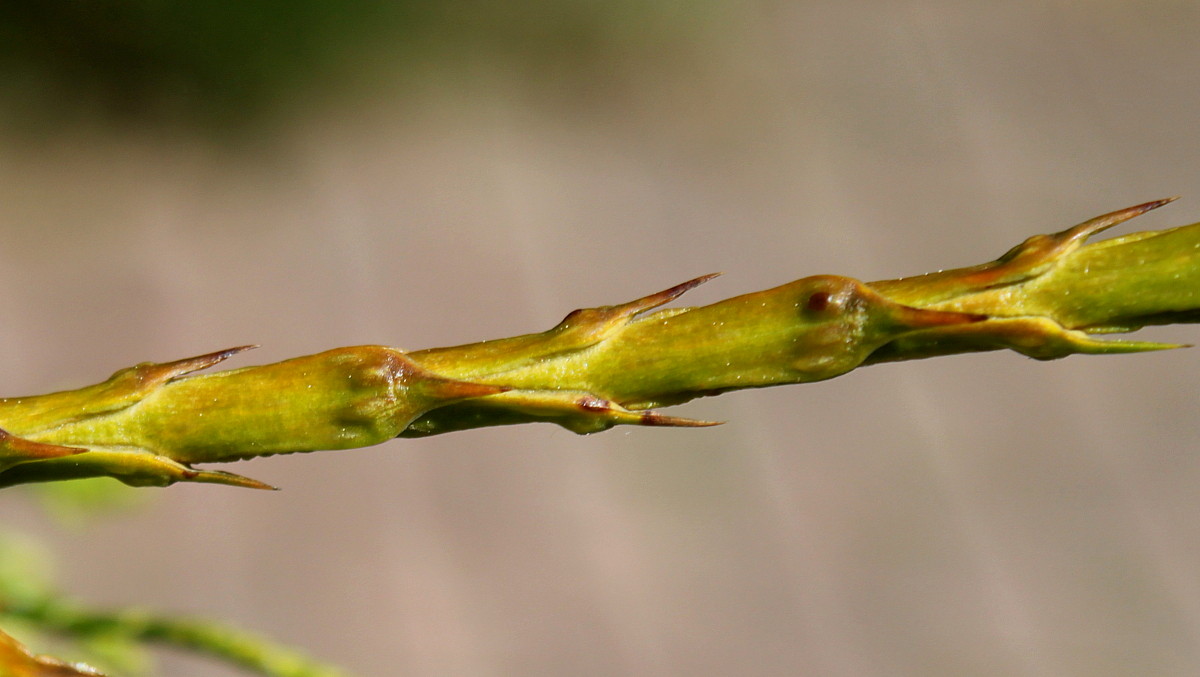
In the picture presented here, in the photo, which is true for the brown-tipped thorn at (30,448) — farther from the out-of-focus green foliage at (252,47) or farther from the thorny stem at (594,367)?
the out-of-focus green foliage at (252,47)

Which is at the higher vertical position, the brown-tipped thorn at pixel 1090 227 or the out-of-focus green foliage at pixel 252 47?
the out-of-focus green foliage at pixel 252 47

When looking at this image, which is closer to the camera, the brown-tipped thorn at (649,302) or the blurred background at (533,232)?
the brown-tipped thorn at (649,302)

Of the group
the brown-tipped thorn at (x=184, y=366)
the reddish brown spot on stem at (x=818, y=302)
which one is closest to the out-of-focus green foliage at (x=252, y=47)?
the brown-tipped thorn at (x=184, y=366)

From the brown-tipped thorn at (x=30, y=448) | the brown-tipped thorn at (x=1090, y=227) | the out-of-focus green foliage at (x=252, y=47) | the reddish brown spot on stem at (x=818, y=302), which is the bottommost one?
the brown-tipped thorn at (x=1090, y=227)

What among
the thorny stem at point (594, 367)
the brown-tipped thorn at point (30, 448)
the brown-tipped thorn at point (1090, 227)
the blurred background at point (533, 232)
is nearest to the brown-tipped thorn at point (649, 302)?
the thorny stem at point (594, 367)

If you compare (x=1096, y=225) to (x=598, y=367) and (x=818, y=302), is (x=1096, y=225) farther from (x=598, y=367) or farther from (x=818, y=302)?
(x=598, y=367)

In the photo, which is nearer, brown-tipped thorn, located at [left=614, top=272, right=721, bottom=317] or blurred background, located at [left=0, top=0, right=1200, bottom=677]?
brown-tipped thorn, located at [left=614, top=272, right=721, bottom=317]

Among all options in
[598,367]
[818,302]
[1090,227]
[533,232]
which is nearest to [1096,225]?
[1090,227]

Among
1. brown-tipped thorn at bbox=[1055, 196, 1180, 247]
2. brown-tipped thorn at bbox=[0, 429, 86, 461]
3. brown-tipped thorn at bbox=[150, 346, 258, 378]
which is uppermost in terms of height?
brown-tipped thorn at bbox=[150, 346, 258, 378]

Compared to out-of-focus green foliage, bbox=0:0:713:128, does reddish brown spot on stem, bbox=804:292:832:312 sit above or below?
below

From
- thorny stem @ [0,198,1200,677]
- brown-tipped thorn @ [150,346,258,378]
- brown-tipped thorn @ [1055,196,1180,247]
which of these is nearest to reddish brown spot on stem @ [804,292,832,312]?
thorny stem @ [0,198,1200,677]

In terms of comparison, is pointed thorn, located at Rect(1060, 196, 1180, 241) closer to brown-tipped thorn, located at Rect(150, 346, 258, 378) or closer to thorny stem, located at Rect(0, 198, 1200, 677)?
thorny stem, located at Rect(0, 198, 1200, 677)
